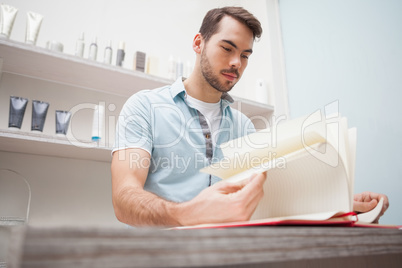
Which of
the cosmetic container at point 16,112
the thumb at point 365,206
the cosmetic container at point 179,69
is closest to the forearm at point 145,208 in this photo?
the thumb at point 365,206

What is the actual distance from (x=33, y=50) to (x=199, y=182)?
911mm

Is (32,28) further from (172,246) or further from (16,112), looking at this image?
(172,246)

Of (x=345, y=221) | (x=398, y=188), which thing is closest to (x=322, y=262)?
(x=345, y=221)

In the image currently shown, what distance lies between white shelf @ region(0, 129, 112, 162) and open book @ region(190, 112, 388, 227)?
36.5 inches

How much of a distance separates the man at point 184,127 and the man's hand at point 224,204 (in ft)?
0.64

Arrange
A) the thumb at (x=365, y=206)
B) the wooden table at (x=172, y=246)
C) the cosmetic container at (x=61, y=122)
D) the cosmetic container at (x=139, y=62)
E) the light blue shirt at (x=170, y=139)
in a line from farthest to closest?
the cosmetic container at (x=139, y=62) < the cosmetic container at (x=61, y=122) < the light blue shirt at (x=170, y=139) < the thumb at (x=365, y=206) < the wooden table at (x=172, y=246)

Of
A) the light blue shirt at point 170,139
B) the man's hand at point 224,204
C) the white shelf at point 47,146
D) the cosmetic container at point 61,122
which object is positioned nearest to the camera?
the man's hand at point 224,204

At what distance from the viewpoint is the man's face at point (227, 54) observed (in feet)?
3.83

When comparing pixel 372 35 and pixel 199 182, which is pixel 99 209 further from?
pixel 372 35

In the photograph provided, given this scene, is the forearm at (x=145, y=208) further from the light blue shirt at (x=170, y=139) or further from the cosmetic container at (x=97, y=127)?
the cosmetic container at (x=97, y=127)

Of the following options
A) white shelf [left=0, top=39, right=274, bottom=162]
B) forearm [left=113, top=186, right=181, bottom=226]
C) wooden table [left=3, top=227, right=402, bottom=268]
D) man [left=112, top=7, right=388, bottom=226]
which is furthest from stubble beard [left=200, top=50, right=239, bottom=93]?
wooden table [left=3, top=227, right=402, bottom=268]

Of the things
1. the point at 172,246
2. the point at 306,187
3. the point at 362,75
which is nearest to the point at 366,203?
the point at 306,187

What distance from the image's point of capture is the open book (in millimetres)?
430

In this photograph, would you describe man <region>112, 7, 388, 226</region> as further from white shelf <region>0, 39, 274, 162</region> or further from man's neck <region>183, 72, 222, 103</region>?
white shelf <region>0, 39, 274, 162</region>
